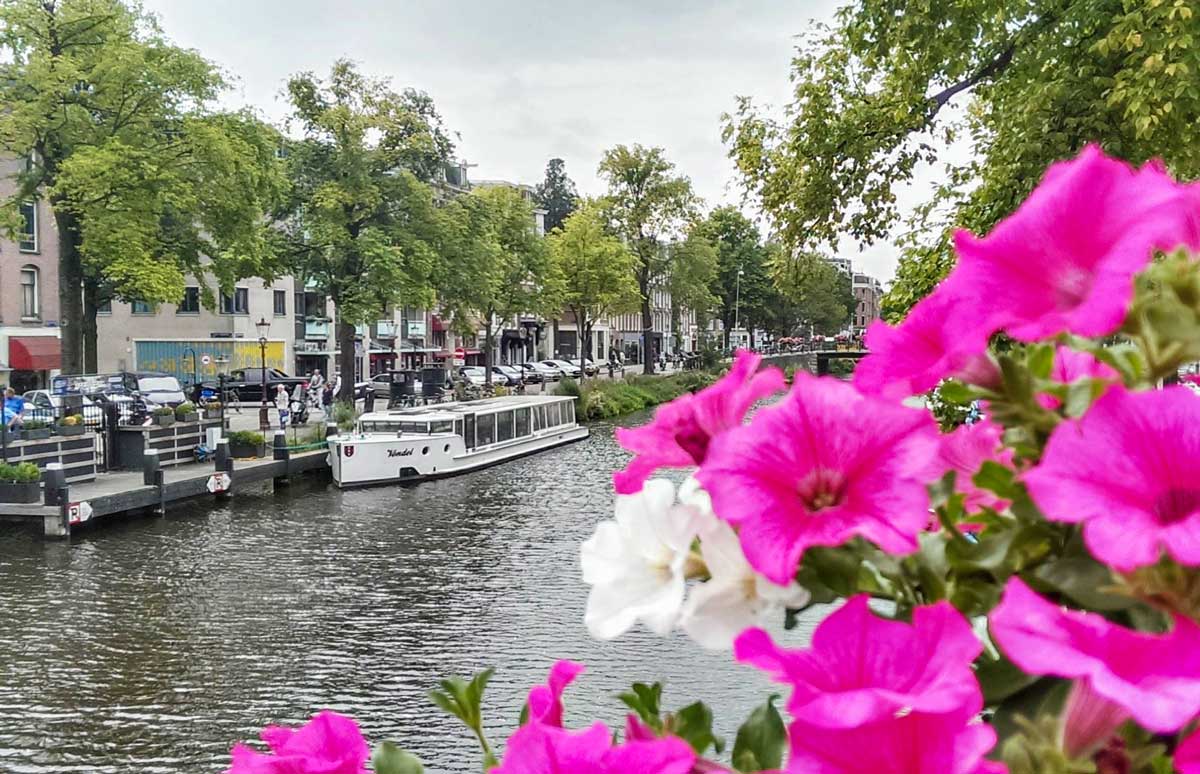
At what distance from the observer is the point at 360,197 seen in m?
37.9

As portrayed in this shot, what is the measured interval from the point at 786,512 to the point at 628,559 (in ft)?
1.02

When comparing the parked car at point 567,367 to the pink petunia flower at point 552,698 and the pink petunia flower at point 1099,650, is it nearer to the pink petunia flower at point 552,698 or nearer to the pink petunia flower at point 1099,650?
the pink petunia flower at point 552,698

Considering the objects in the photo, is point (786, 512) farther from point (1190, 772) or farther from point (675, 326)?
point (675, 326)

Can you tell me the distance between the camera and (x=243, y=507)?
25562mm

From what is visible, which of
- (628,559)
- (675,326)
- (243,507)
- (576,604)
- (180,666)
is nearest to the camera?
(628,559)

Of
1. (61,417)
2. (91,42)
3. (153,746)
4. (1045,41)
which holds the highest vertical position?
(91,42)

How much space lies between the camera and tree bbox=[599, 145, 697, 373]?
6319 cm

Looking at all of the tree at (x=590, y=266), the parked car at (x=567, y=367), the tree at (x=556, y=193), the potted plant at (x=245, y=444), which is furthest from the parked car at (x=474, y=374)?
the tree at (x=556, y=193)

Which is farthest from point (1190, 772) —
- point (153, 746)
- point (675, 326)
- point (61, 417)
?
point (675, 326)

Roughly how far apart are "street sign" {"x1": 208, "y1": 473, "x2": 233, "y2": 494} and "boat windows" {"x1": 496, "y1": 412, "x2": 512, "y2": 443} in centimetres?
1060

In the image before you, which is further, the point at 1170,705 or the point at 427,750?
the point at 427,750

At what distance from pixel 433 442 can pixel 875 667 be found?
30.1 metres

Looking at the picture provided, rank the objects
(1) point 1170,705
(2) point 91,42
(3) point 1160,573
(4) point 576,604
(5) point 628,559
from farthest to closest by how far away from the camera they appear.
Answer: (2) point 91,42 → (4) point 576,604 → (5) point 628,559 → (3) point 1160,573 → (1) point 1170,705

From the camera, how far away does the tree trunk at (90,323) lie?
116 ft
